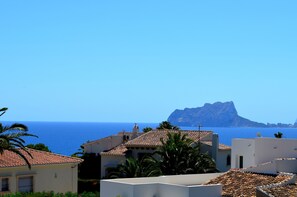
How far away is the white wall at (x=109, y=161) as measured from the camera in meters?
59.2

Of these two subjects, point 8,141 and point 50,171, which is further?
point 50,171

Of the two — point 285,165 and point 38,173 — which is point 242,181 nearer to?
point 285,165

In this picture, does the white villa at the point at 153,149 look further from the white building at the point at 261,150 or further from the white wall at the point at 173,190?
A: the white wall at the point at 173,190

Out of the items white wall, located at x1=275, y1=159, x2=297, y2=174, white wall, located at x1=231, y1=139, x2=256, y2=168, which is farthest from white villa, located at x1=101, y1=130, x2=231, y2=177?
white wall, located at x1=275, y1=159, x2=297, y2=174

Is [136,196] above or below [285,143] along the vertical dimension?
below

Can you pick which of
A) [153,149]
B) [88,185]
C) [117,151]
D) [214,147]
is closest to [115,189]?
[214,147]

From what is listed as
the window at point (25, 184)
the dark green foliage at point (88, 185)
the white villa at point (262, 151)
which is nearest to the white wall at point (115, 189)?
the white villa at point (262, 151)

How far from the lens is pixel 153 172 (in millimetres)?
43844

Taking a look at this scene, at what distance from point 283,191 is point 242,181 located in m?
4.11

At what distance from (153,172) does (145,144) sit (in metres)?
14.1

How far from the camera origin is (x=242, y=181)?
29.9 metres

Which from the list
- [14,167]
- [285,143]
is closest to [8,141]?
[14,167]

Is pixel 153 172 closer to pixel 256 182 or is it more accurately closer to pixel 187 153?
pixel 187 153

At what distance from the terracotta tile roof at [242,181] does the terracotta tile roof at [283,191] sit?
45.0 inches
